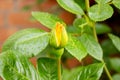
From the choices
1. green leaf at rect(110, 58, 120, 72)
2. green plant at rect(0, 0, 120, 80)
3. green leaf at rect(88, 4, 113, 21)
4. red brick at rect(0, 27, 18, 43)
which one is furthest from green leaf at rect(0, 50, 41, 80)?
red brick at rect(0, 27, 18, 43)

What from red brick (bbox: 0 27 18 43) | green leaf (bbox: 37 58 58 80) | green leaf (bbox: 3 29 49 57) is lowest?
red brick (bbox: 0 27 18 43)

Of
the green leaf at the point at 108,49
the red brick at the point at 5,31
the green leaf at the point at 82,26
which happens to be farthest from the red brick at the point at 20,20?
the green leaf at the point at 82,26

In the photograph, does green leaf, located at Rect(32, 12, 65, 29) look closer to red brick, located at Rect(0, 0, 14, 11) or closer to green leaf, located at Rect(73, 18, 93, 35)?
green leaf, located at Rect(73, 18, 93, 35)

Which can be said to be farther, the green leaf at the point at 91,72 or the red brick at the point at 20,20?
the red brick at the point at 20,20

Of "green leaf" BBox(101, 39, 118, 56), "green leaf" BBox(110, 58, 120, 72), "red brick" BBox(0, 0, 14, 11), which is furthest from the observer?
"red brick" BBox(0, 0, 14, 11)

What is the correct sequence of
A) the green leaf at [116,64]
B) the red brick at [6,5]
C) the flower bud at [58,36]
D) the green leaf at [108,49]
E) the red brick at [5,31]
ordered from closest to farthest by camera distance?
the flower bud at [58,36] < the green leaf at [116,64] < the green leaf at [108,49] < the red brick at [5,31] < the red brick at [6,5]

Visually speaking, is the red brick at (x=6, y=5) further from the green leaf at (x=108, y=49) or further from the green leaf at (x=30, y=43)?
the green leaf at (x=30, y=43)

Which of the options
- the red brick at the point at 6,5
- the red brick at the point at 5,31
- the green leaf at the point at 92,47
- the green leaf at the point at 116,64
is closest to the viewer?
the green leaf at the point at 92,47
